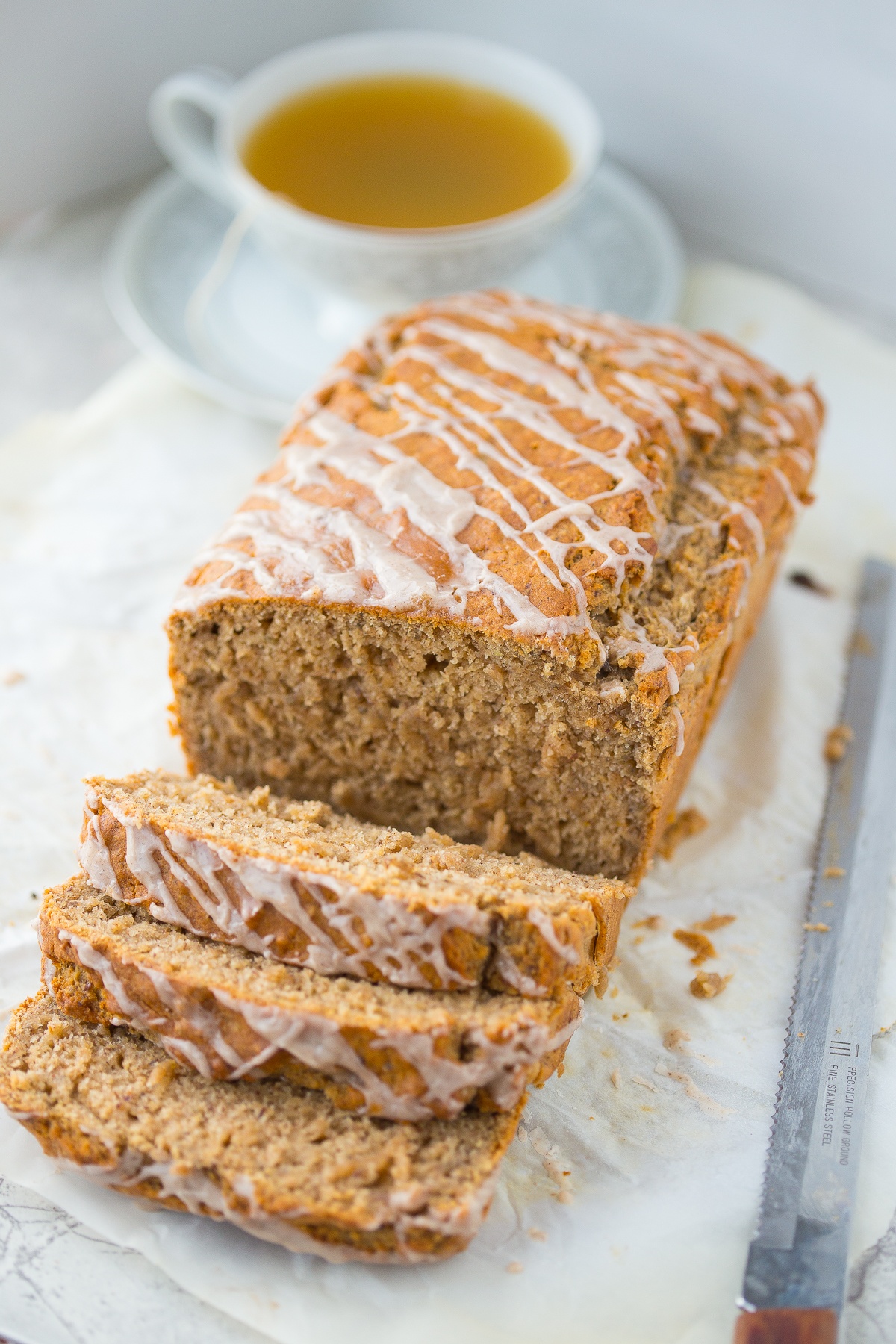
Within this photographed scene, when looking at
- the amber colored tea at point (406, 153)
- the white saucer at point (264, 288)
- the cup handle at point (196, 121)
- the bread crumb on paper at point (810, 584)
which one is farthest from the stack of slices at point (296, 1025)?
the cup handle at point (196, 121)

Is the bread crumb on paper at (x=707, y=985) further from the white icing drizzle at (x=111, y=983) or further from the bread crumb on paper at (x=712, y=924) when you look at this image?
the white icing drizzle at (x=111, y=983)

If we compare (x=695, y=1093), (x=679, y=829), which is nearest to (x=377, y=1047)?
(x=695, y=1093)

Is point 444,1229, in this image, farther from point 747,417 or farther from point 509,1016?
point 747,417

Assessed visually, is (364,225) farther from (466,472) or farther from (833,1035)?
(833,1035)

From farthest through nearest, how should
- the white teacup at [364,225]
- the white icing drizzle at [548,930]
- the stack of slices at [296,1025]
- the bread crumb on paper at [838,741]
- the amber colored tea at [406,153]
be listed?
the amber colored tea at [406,153], the white teacup at [364,225], the bread crumb on paper at [838,741], the white icing drizzle at [548,930], the stack of slices at [296,1025]

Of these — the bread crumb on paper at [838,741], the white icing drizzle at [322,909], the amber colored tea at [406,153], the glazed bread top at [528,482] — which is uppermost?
the amber colored tea at [406,153]
